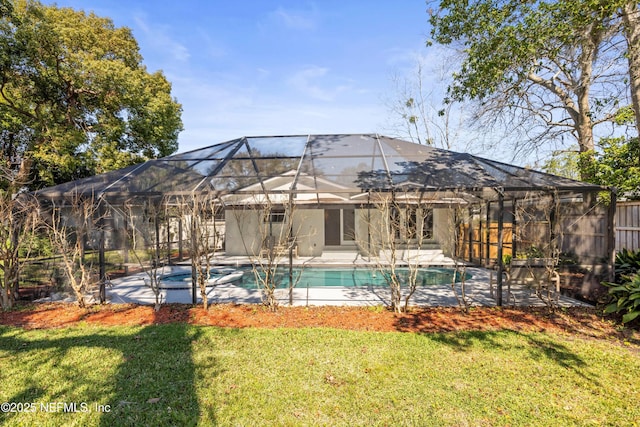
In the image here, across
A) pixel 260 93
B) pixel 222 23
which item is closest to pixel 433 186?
pixel 222 23

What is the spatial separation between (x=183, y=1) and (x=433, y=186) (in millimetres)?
10360

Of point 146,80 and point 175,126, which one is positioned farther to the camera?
point 175,126

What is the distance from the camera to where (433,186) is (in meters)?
7.67

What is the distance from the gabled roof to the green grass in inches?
136

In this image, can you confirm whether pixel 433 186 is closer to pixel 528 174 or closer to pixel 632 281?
pixel 528 174

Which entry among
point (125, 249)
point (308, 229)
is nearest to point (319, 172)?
point (125, 249)

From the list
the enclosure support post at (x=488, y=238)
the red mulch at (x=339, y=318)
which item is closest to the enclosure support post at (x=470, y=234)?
the enclosure support post at (x=488, y=238)

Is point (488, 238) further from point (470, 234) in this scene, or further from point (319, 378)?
point (319, 378)

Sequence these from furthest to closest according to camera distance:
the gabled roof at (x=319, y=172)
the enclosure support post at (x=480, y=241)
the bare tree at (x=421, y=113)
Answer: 1. the bare tree at (x=421, y=113)
2. the enclosure support post at (x=480, y=241)
3. the gabled roof at (x=319, y=172)

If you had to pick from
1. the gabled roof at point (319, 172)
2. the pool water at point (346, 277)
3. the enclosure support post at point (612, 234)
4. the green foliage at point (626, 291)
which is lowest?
the pool water at point (346, 277)

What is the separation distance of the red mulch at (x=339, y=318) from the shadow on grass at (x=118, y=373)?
80 cm

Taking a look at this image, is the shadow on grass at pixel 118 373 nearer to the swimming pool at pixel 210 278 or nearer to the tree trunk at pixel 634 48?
the swimming pool at pixel 210 278

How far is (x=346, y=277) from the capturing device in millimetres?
11797

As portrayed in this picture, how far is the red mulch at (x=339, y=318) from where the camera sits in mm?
6117
